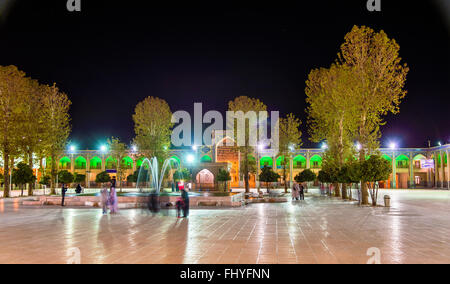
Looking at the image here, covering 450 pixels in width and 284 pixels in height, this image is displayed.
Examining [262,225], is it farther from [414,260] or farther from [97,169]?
[97,169]

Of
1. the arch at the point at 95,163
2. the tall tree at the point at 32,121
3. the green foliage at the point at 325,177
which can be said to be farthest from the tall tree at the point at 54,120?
the arch at the point at 95,163

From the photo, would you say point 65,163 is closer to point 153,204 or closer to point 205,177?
point 205,177

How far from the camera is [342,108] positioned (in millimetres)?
26656

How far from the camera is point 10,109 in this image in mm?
30672

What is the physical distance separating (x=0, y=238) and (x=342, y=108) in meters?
22.9

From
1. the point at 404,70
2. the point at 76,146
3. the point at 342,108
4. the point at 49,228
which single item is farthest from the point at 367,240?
the point at 76,146

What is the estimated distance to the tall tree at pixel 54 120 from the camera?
33469mm

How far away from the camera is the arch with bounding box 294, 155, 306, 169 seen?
A: 69750mm

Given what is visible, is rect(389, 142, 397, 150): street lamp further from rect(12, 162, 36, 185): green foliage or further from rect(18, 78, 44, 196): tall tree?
rect(12, 162, 36, 185): green foliage

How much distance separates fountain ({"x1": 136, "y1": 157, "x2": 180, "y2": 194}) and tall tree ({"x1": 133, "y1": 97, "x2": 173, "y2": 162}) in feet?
4.10

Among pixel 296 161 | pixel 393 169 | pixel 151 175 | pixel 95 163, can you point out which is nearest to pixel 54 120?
pixel 151 175

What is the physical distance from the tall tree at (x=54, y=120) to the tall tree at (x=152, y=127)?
815cm
